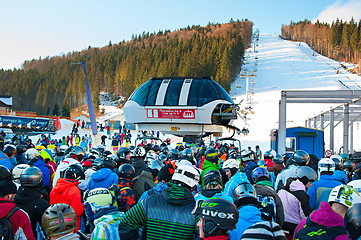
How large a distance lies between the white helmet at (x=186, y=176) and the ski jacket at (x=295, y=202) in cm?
178

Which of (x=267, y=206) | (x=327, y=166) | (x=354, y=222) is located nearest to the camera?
(x=354, y=222)

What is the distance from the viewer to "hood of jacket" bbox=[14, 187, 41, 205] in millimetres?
→ 3917

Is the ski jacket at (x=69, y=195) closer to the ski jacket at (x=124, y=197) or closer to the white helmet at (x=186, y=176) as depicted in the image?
the ski jacket at (x=124, y=197)

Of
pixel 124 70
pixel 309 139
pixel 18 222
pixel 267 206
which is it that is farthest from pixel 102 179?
pixel 124 70

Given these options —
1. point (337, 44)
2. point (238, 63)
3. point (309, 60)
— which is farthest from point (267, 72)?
point (337, 44)

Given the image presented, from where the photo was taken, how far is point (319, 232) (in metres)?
2.43

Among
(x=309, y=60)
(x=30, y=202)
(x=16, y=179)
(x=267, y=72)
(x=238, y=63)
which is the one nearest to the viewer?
(x=30, y=202)

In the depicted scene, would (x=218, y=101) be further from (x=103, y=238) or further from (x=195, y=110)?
(x=103, y=238)

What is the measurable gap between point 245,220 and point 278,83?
6991 cm

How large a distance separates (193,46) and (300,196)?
90003 mm

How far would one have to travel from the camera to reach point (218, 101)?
1326cm

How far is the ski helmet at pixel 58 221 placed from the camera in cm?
285

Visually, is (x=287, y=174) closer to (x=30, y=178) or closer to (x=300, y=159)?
(x=300, y=159)

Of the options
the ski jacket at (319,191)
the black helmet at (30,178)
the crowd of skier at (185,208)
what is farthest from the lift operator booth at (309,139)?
the black helmet at (30,178)
